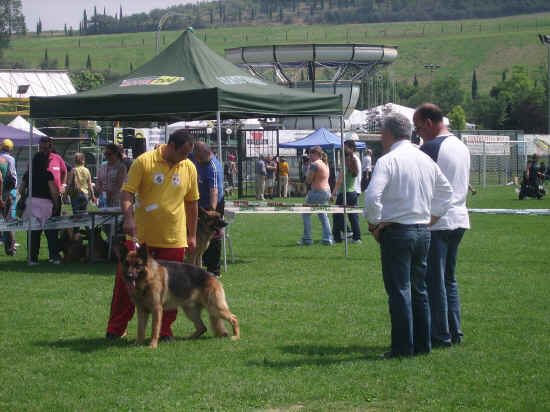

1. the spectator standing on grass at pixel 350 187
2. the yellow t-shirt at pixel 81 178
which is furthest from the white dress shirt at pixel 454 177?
the yellow t-shirt at pixel 81 178

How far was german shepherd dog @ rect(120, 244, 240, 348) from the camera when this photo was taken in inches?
249

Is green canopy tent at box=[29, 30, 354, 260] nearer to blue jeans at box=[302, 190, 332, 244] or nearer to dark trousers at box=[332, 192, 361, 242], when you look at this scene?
blue jeans at box=[302, 190, 332, 244]

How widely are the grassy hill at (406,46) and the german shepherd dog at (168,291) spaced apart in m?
143

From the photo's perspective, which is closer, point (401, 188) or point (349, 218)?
point (401, 188)

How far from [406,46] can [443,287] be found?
18174 centimetres

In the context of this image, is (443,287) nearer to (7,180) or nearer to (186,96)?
(186,96)

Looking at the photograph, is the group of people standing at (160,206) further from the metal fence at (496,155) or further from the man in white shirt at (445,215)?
the metal fence at (496,155)

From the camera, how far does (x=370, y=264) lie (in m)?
12.3

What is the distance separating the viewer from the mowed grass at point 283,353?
16.9ft

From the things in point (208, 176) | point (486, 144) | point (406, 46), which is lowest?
point (208, 176)

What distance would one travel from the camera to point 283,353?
652cm

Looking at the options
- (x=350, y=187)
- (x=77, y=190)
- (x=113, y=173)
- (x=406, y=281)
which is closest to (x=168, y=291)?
→ (x=406, y=281)

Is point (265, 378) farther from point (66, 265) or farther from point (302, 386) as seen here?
point (66, 265)

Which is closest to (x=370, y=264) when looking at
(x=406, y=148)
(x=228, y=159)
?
(x=406, y=148)
